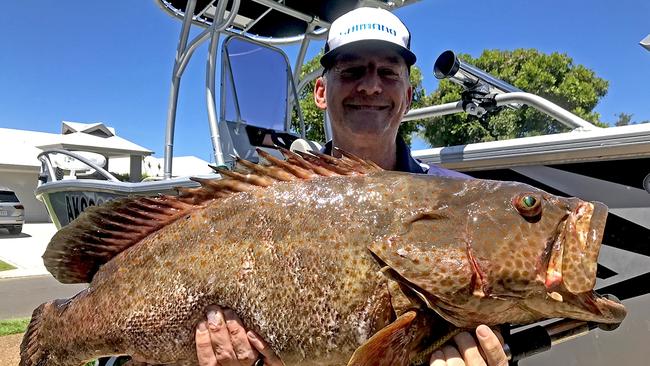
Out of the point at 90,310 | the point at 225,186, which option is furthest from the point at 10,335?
the point at 225,186

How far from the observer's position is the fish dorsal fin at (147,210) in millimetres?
1855

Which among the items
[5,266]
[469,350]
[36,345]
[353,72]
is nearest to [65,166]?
[36,345]

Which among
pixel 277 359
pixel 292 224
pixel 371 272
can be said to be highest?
pixel 292 224

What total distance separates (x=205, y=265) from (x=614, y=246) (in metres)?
1.85

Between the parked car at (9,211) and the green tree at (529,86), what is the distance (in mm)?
15516

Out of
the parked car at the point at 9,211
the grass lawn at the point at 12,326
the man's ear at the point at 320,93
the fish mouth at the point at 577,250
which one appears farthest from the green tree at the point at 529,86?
the parked car at the point at 9,211

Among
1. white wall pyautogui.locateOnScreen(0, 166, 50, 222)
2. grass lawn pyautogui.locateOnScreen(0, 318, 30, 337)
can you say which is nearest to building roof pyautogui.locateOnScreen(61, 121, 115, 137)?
Result: white wall pyautogui.locateOnScreen(0, 166, 50, 222)

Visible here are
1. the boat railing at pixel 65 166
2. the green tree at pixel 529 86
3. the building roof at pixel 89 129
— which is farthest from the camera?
the building roof at pixel 89 129

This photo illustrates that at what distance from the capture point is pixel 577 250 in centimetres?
136

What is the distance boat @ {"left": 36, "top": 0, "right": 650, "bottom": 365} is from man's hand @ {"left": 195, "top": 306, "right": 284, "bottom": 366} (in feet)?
2.64

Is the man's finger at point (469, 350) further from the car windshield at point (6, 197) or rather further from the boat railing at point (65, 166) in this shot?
the car windshield at point (6, 197)

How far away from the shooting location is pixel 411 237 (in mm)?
1547

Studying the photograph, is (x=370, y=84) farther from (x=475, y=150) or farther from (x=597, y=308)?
(x=597, y=308)

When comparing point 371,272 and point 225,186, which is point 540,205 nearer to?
point 371,272
